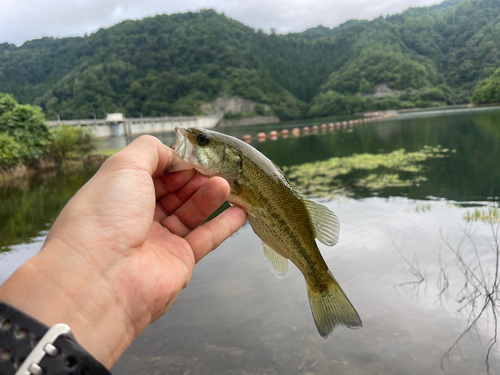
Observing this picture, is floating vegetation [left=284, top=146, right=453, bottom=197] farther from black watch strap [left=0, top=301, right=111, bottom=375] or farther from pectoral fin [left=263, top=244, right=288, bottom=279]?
black watch strap [left=0, top=301, right=111, bottom=375]

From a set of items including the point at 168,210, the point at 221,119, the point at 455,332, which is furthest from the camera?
the point at 221,119

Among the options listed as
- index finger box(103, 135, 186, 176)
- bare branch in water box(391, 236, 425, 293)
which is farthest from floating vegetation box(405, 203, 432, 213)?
index finger box(103, 135, 186, 176)

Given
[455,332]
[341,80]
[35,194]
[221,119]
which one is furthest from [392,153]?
[341,80]

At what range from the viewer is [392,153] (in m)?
21.5

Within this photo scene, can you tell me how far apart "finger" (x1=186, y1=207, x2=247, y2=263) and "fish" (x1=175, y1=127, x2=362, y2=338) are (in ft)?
0.37

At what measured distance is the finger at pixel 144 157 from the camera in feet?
7.10

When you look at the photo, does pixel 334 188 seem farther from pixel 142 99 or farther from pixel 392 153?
pixel 142 99

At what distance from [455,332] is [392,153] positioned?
61.3ft

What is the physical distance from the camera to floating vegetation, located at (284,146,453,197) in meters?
13.8

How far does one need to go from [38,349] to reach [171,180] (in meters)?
1.72

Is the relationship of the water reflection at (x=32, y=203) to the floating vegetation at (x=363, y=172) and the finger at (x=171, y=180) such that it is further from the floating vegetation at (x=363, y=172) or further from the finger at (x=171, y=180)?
the floating vegetation at (x=363, y=172)

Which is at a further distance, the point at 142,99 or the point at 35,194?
the point at 142,99

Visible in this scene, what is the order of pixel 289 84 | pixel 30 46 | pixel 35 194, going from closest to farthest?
pixel 35 194 < pixel 30 46 < pixel 289 84

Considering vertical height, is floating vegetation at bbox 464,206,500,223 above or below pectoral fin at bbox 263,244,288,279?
below
